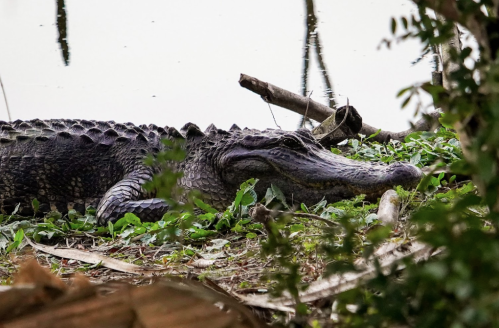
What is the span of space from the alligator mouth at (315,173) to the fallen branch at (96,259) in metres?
1.51

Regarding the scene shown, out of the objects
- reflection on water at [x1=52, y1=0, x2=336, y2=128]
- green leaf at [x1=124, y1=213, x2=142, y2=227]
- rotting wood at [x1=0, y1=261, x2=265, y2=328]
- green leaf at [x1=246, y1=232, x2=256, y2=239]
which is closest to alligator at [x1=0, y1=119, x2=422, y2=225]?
green leaf at [x1=124, y1=213, x2=142, y2=227]

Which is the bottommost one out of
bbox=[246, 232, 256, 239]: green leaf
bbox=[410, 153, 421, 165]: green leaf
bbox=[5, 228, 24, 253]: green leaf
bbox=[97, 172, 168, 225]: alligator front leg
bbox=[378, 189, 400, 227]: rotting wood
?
bbox=[97, 172, 168, 225]: alligator front leg

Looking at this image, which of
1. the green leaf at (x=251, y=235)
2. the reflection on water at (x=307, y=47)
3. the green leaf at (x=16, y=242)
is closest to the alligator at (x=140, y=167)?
the green leaf at (x=16, y=242)

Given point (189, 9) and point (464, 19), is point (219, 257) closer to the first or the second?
point (464, 19)

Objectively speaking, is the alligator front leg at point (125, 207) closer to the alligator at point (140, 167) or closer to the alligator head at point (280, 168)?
the alligator at point (140, 167)

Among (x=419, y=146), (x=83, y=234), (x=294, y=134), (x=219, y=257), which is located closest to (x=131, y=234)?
(x=83, y=234)

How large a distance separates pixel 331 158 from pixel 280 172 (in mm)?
372

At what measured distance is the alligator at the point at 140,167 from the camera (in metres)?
3.76

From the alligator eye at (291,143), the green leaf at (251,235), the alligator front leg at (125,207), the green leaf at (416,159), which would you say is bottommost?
the alligator front leg at (125,207)

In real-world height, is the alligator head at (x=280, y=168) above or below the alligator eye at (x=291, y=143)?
below

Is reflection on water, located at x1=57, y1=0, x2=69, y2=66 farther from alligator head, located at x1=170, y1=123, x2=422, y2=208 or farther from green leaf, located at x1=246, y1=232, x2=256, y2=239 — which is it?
green leaf, located at x1=246, y1=232, x2=256, y2=239

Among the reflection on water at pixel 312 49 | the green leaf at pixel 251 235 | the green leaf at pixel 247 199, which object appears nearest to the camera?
the green leaf at pixel 251 235

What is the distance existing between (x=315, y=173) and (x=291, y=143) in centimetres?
34

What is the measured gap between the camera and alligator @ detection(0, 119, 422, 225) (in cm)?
376
